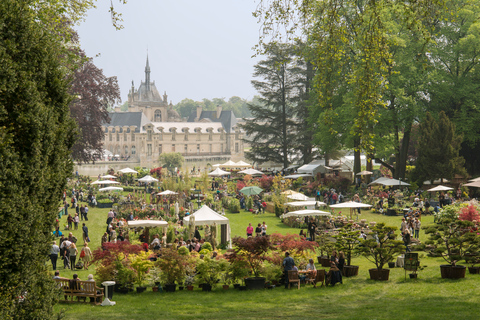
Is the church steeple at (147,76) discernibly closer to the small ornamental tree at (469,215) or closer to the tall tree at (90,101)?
the tall tree at (90,101)

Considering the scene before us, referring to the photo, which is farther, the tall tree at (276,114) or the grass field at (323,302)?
the tall tree at (276,114)

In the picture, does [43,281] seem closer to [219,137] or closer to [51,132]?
[51,132]

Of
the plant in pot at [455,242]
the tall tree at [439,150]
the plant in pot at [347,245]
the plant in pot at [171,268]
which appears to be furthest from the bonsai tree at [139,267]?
the tall tree at [439,150]

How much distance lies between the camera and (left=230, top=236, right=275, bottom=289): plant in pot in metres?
15.5

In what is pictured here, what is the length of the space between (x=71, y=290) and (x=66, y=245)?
543 centimetres

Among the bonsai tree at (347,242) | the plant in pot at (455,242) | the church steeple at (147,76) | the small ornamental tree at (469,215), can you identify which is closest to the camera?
the plant in pot at (455,242)

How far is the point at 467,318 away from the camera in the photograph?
11.1 m

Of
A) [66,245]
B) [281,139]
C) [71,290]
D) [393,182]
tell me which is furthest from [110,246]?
[281,139]

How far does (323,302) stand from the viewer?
13.7 m

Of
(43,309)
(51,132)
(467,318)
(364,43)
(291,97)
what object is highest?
(291,97)

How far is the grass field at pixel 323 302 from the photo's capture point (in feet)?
39.8

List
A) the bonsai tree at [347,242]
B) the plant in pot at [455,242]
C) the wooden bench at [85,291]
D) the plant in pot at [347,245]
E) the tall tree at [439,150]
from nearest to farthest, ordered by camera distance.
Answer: the wooden bench at [85,291] < the plant in pot at [455,242] < the plant in pot at [347,245] < the bonsai tree at [347,242] < the tall tree at [439,150]

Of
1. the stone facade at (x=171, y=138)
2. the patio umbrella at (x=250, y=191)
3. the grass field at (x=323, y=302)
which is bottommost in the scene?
the grass field at (x=323, y=302)

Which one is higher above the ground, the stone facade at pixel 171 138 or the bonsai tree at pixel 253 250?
the stone facade at pixel 171 138
